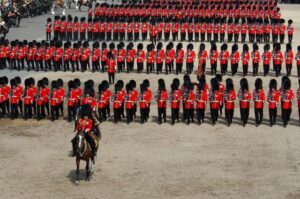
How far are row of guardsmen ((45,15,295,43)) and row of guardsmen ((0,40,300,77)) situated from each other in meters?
5.62

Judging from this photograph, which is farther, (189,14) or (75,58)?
(189,14)

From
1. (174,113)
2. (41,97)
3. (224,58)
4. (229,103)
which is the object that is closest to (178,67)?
(224,58)

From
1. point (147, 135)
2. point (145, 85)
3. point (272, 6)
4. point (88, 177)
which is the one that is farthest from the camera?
point (272, 6)

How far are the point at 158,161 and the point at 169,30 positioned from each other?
18.7m

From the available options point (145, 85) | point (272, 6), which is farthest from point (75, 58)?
point (272, 6)

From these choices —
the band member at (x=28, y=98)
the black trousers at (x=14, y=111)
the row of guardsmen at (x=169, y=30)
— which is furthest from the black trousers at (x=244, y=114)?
the row of guardsmen at (x=169, y=30)

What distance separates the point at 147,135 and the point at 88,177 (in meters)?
4.19

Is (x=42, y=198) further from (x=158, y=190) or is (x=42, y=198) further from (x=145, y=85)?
(x=145, y=85)

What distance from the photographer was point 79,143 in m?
15.4

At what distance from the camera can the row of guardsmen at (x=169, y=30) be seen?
116 ft

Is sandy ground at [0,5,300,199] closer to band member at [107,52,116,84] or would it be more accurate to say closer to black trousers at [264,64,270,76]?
band member at [107,52,116,84]

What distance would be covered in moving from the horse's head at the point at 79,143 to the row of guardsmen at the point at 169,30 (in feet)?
66.7

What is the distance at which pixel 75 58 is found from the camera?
28984mm

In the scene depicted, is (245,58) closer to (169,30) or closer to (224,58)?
(224,58)
